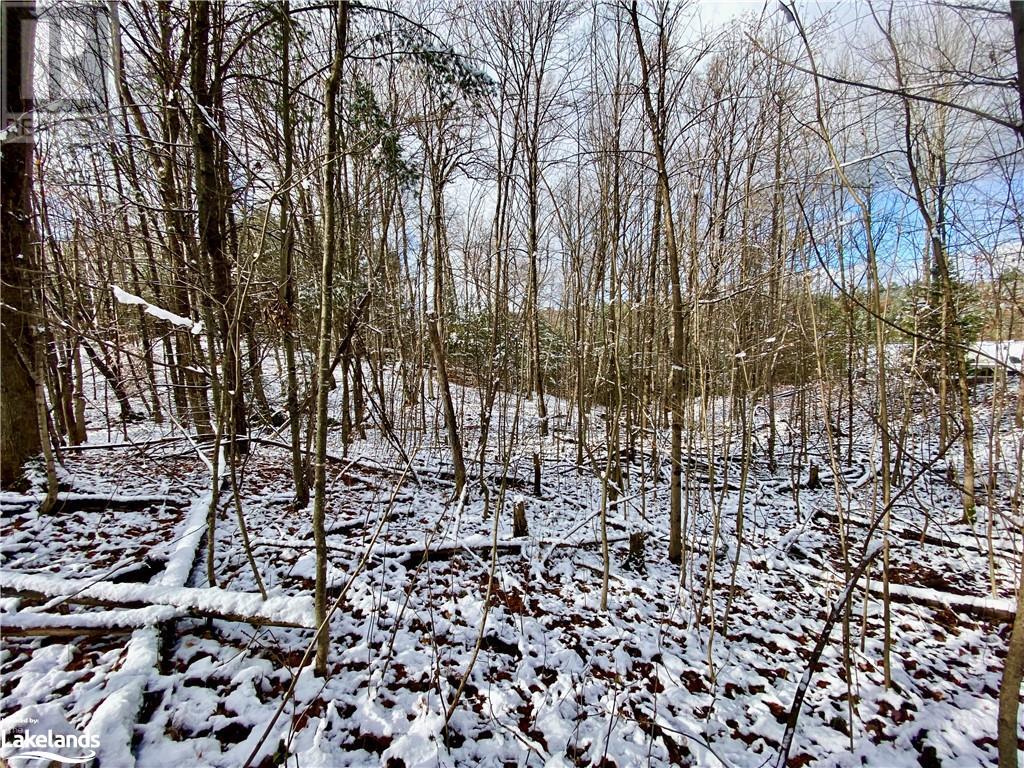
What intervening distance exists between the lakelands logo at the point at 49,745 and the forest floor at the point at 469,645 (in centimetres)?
3

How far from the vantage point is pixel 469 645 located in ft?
8.94

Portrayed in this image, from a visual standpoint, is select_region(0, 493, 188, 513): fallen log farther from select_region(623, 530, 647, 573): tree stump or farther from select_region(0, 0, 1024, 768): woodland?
select_region(623, 530, 647, 573): tree stump

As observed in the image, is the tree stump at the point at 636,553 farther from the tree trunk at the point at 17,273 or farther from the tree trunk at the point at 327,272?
the tree trunk at the point at 17,273

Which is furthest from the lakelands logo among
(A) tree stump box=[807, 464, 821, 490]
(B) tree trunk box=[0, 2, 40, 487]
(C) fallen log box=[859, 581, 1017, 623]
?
(A) tree stump box=[807, 464, 821, 490]

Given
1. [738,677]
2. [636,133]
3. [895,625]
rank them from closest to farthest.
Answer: [738,677] < [895,625] < [636,133]

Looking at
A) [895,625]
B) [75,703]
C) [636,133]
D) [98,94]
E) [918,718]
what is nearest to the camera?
[75,703]

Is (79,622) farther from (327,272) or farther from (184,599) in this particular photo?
(327,272)

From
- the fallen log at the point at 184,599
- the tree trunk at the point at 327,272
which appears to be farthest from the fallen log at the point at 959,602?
the fallen log at the point at 184,599

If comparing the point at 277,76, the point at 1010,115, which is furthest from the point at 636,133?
the point at 277,76

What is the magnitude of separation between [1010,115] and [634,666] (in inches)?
142

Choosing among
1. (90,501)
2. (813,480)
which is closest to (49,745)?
(90,501)

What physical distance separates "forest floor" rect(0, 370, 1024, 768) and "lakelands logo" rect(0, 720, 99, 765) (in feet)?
0.10

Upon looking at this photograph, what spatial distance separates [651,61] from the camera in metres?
3.33

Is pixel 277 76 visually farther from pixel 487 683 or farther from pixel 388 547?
pixel 487 683
